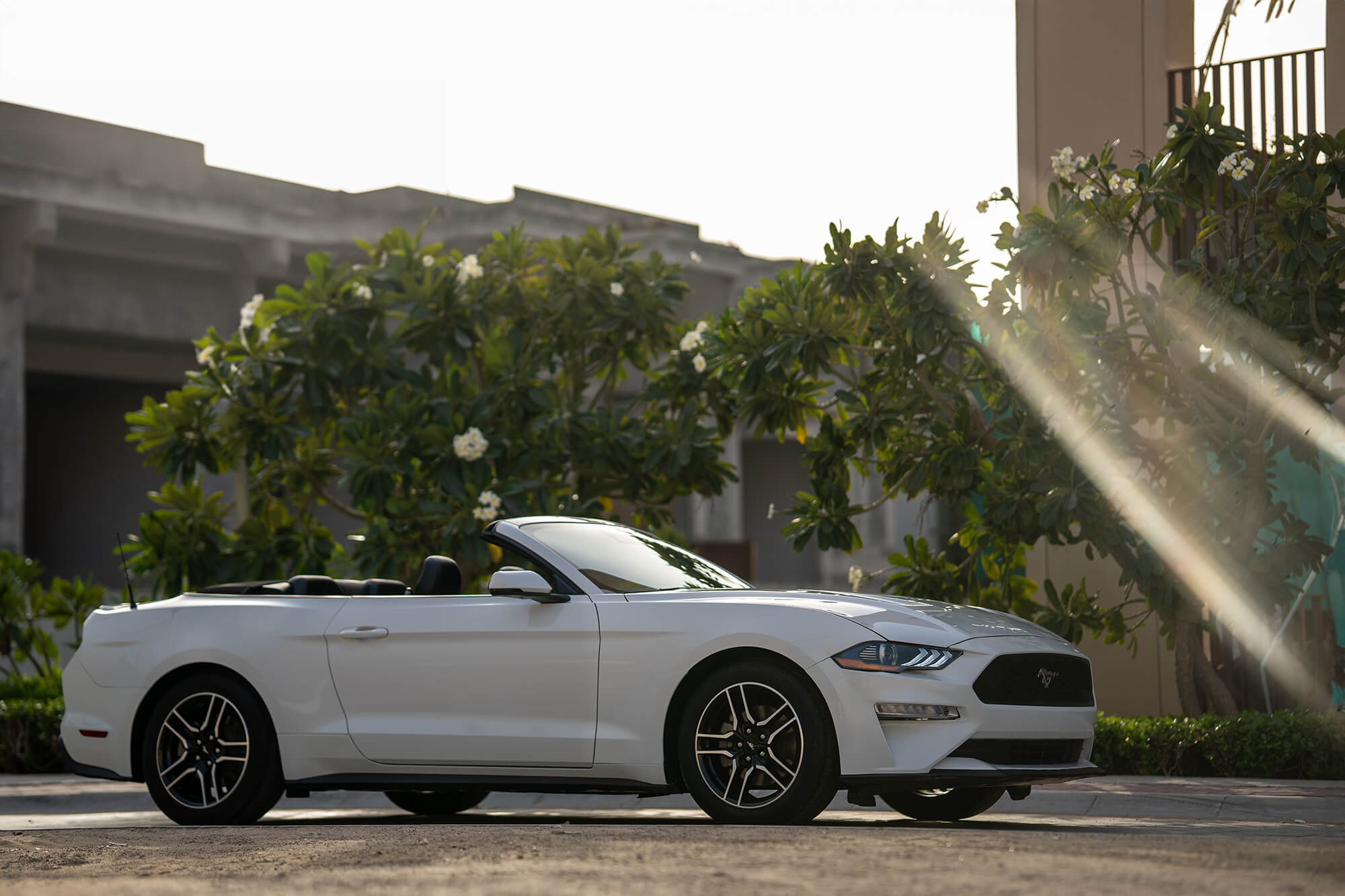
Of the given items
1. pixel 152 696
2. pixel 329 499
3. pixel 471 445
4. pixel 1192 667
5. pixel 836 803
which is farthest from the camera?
pixel 329 499

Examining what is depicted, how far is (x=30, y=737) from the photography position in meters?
12.3

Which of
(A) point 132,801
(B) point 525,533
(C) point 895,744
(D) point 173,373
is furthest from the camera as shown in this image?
(D) point 173,373

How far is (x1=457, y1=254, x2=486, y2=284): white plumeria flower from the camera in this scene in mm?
13320

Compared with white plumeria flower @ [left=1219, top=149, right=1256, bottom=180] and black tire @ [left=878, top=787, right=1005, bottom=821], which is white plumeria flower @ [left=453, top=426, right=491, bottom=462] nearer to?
black tire @ [left=878, top=787, right=1005, bottom=821]

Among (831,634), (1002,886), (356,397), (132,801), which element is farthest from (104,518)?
(1002,886)

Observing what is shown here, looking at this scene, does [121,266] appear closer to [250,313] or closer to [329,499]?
[329,499]

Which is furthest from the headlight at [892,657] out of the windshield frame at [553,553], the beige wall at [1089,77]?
the beige wall at [1089,77]

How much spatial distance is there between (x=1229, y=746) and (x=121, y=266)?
67.6 feet

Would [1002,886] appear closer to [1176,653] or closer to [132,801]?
[1176,653]

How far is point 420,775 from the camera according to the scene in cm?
758

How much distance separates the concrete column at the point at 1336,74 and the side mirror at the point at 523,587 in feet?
26.3

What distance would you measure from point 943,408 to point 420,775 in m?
4.98

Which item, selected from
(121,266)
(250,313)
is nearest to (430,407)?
(250,313)

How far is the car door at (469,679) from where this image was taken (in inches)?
284
